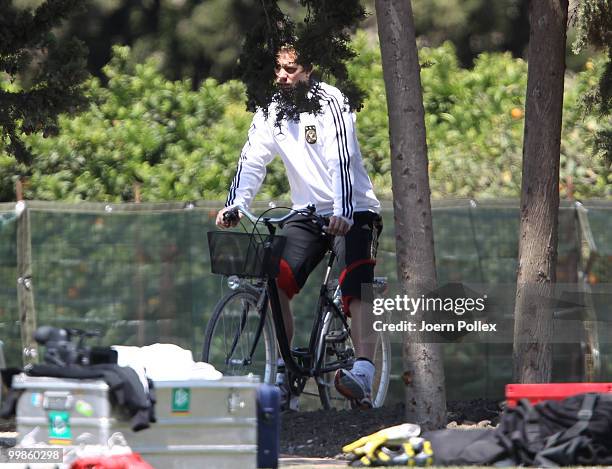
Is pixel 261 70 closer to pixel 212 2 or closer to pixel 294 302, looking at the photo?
pixel 294 302

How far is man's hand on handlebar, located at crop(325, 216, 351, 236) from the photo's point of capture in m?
8.45

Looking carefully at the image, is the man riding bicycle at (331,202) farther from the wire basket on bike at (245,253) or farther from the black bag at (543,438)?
the black bag at (543,438)

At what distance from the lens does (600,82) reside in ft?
30.3

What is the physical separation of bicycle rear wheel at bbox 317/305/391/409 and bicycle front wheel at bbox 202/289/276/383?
44 centimetres

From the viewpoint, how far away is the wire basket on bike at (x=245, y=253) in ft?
27.8

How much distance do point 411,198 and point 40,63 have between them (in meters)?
2.42

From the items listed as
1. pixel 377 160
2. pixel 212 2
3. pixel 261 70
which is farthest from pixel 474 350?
pixel 212 2

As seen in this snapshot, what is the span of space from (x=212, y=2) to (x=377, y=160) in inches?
177

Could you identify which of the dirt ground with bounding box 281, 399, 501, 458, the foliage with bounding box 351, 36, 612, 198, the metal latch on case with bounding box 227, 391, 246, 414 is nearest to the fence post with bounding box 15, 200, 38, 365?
the dirt ground with bounding box 281, 399, 501, 458

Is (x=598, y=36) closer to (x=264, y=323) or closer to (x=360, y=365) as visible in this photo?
(x=360, y=365)

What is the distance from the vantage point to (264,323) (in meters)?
8.76

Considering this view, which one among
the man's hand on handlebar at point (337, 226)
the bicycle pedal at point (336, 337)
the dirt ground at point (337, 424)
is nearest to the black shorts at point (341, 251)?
the man's hand on handlebar at point (337, 226)

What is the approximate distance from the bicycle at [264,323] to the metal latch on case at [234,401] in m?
2.36

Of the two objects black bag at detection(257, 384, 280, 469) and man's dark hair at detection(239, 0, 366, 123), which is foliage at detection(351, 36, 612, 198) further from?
black bag at detection(257, 384, 280, 469)
